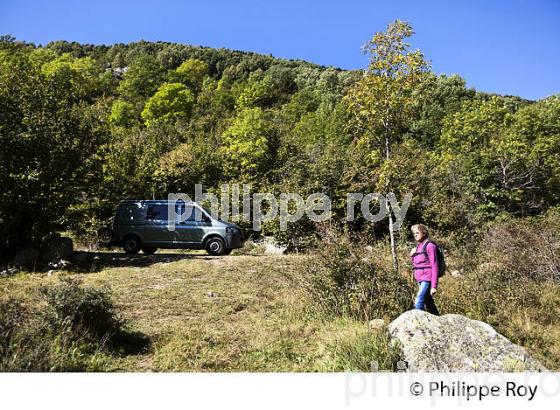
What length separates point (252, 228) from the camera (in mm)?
19062

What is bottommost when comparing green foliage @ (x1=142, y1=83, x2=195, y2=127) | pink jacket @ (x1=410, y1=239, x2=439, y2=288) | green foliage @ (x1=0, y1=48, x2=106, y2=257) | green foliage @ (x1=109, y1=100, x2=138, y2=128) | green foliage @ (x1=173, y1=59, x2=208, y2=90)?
pink jacket @ (x1=410, y1=239, x2=439, y2=288)

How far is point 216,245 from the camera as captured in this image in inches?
542

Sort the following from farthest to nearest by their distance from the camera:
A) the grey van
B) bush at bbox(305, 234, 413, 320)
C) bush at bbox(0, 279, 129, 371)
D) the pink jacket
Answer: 1. the grey van
2. bush at bbox(305, 234, 413, 320)
3. the pink jacket
4. bush at bbox(0, 279, 129, 371)

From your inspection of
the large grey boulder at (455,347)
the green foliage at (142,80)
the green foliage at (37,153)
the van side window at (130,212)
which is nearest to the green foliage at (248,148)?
the van side window at (130,212)

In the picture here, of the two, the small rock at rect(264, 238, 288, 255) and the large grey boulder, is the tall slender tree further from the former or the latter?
the small rock at rect(264, 238, 288, 255)

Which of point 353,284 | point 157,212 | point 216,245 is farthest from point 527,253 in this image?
point 157,212

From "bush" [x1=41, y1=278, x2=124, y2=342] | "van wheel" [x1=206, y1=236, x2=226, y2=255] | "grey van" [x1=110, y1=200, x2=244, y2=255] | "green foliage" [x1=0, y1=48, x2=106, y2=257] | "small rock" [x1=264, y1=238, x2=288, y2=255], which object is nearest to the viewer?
"bush" [x1=41, y1=278, x2=124, y2=342]

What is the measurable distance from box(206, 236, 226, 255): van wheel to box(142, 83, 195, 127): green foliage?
41.6 metres

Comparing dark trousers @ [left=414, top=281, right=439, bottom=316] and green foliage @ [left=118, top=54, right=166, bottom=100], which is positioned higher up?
green foliage @ [left=118, top=54, right=166, bottom=100]

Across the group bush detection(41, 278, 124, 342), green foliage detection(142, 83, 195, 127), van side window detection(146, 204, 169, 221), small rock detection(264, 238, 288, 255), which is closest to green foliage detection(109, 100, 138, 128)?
green foliage detection(142, 83, 195, 127)

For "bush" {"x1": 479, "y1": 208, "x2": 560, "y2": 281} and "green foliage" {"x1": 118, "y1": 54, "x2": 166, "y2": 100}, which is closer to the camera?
"bush" {"x1": 479, "y1": 208, "x2": 560, "y2": 281}

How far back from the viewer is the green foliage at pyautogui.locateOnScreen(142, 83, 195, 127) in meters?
53.8

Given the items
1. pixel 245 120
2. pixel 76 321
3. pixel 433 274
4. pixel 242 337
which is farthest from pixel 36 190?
pixel 245 120

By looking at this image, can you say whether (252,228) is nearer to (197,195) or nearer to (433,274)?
(197,195)
